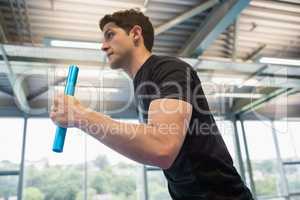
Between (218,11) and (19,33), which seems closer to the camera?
(218,11)

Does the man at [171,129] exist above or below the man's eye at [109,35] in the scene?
below

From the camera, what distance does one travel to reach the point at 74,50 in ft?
9.61

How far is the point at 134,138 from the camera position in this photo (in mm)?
667

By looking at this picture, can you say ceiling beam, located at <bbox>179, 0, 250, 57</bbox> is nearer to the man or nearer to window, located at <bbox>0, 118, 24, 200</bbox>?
the man

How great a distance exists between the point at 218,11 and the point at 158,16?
645mm

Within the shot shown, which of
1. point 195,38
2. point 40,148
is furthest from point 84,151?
point 195,38

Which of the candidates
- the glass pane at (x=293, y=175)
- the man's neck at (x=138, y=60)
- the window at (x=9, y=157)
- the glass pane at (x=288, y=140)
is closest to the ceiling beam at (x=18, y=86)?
the window at (x=9, y=157)

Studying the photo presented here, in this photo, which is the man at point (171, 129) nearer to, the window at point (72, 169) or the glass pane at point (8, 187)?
the window at point (72, 169)

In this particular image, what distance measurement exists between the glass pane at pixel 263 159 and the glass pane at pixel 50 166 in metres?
3.60

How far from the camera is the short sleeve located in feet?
2.47

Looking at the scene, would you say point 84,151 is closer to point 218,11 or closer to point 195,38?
point 195,38

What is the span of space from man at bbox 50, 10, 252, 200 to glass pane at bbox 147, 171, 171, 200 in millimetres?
4586

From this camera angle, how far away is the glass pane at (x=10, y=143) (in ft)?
15.4

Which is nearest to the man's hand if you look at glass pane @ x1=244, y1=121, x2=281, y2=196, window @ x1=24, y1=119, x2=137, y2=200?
window @ x1=24, y1=119, x2=137, y2=200
